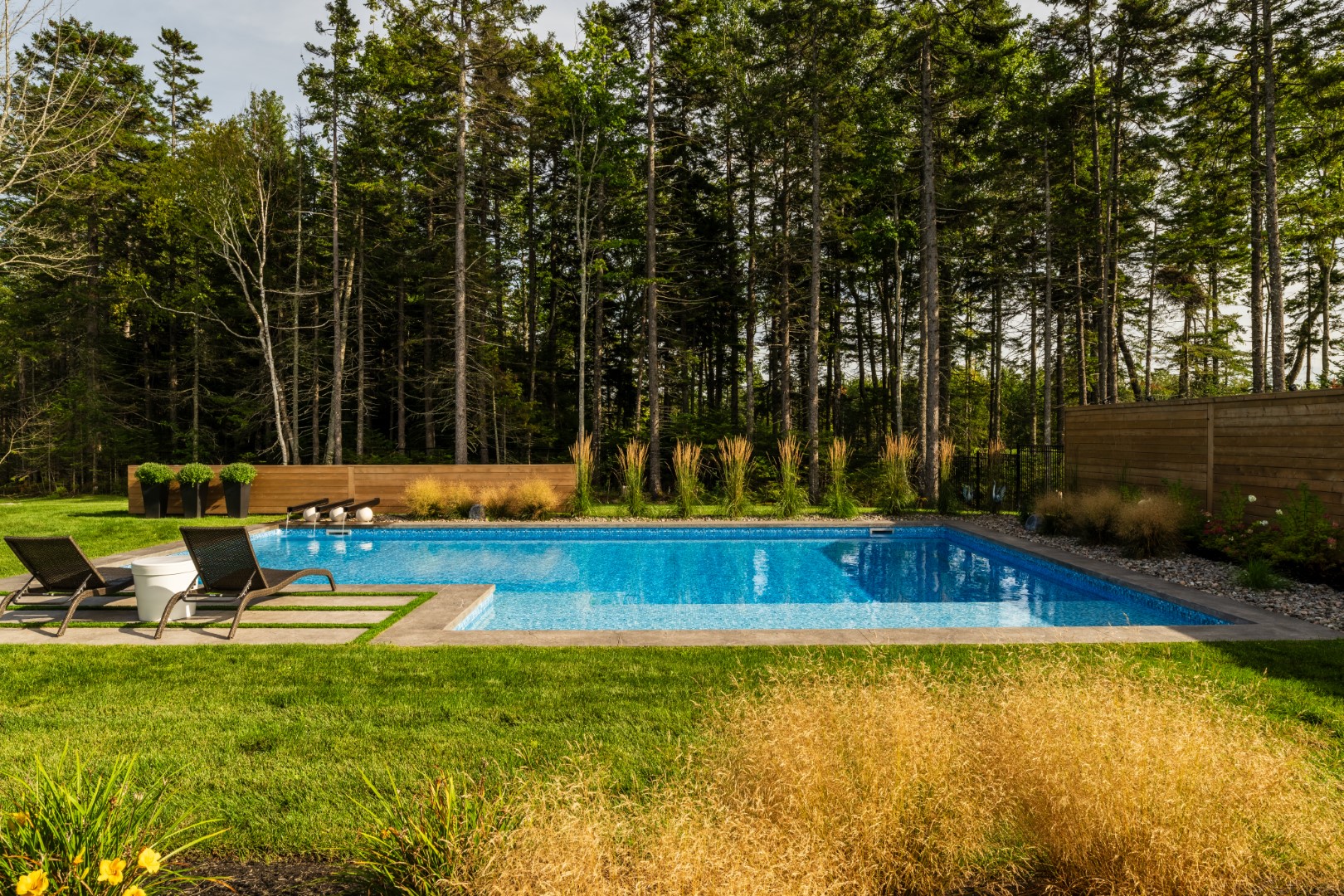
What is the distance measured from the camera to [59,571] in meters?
4.88

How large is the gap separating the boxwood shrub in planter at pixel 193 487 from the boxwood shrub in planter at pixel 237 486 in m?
0.25

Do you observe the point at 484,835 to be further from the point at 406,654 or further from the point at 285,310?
the point at 285,310

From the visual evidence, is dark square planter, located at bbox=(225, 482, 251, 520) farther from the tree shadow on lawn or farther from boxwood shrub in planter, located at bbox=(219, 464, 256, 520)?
the tree shadow on lawn

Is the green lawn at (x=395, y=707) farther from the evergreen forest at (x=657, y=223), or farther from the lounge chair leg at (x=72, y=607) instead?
the evergreen forest at (x=657, y=223)

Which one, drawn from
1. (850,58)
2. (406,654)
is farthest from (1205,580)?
(850,58)

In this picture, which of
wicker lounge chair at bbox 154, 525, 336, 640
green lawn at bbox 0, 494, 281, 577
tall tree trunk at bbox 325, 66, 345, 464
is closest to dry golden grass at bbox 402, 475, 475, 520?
green lawn at bbox 0, 494, 281, 577

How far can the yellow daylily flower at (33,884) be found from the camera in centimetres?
120

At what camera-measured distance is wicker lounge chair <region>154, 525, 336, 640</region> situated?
4.62 metres

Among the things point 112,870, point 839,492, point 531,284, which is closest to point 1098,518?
point 839,492

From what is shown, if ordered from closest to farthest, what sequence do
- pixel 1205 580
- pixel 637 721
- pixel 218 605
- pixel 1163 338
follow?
pixel 637 721
pixel 218 605
pixel 1205 580
pixel 1163 338

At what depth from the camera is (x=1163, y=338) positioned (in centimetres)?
1845

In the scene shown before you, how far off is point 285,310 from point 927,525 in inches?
645

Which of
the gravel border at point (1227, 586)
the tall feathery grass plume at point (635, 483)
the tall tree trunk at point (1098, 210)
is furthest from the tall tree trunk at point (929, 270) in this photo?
the tall feathery grass plume at point (635, 483)

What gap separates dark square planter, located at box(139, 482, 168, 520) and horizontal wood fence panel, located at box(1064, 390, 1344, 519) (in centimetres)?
1447
